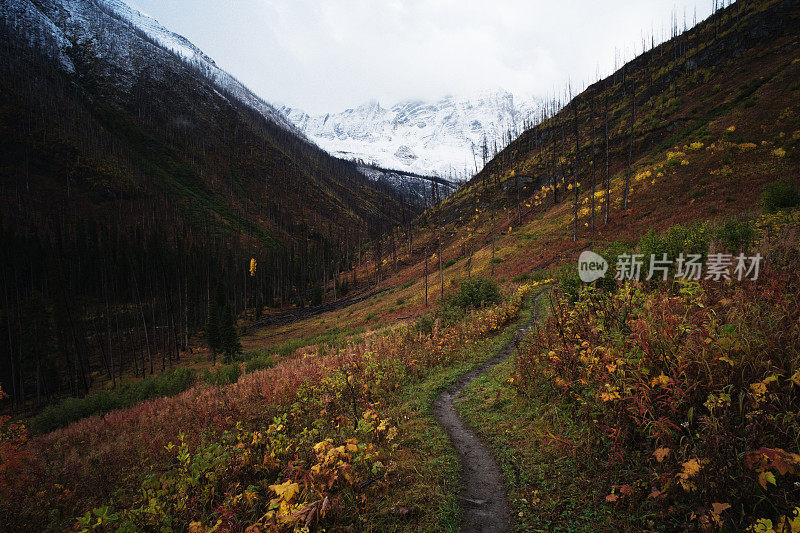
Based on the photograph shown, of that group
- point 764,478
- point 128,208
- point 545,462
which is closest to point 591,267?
point 545,462

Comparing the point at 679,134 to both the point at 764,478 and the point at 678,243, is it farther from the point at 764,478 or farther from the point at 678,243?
the point at 764,478

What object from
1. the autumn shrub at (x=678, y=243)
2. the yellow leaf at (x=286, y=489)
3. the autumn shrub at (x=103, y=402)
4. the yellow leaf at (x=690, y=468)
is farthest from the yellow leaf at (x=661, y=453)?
the autumn shrub at (x=103, y=402)

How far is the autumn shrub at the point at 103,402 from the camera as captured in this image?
1538 cm

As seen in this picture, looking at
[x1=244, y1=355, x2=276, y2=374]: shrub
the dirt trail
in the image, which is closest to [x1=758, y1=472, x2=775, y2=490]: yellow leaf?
the dirt trail

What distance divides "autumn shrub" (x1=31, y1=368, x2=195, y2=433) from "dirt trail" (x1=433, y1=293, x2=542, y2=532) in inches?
737

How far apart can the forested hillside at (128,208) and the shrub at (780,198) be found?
191ft

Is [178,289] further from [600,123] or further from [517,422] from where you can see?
[600,123]

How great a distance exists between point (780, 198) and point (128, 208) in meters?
126

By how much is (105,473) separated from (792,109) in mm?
48474

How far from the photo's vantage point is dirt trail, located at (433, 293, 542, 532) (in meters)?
3.19

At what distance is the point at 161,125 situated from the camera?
473 feet

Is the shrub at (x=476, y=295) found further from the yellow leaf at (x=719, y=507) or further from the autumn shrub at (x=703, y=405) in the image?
the yellow leaf at (x=719, y=507)

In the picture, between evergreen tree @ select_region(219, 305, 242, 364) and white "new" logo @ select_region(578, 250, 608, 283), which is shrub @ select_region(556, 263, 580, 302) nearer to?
white "new" logo @ select_region(578, 250, 608, 283)

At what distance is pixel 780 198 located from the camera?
49.5 feet
